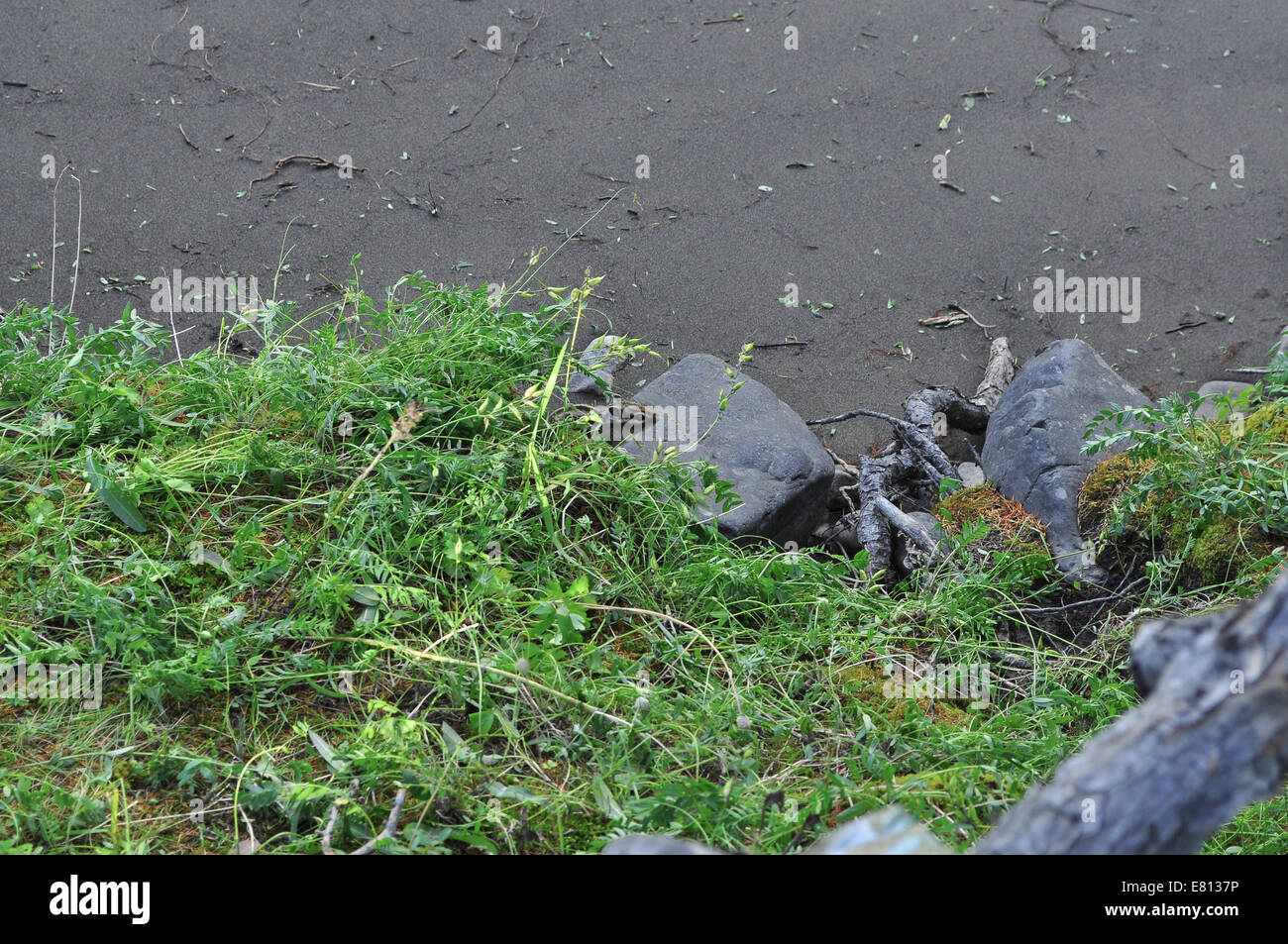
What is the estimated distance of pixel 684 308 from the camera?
4766mm

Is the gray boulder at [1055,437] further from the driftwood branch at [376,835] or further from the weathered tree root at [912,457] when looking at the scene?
the driftwood branch at [376,835]

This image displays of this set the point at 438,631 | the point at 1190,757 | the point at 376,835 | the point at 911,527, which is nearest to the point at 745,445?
the point at 911,527

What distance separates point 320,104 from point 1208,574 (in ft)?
16.5

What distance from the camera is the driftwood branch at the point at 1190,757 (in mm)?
1191

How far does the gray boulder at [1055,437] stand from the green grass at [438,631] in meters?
0.31

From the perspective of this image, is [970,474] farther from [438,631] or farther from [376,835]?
[376,835]

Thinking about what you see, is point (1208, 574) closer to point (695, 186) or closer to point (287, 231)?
point (695, 186)

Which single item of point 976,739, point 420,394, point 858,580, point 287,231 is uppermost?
point 287,231

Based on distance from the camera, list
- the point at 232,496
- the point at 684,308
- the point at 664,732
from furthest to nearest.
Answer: the point at 684,308 → the point at 232,496 → the point at 664,732

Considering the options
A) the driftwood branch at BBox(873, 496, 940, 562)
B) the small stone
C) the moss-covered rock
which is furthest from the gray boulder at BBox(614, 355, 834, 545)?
the small stone

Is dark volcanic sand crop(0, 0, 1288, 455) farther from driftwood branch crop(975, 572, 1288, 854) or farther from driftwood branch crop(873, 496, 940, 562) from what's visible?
driftwood branch crop(975, 572, 1288, 854)

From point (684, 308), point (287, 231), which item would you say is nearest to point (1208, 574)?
point (684, 308)

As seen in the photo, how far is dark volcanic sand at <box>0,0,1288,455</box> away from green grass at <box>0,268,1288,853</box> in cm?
134

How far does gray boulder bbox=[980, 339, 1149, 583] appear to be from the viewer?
11.7 ft
